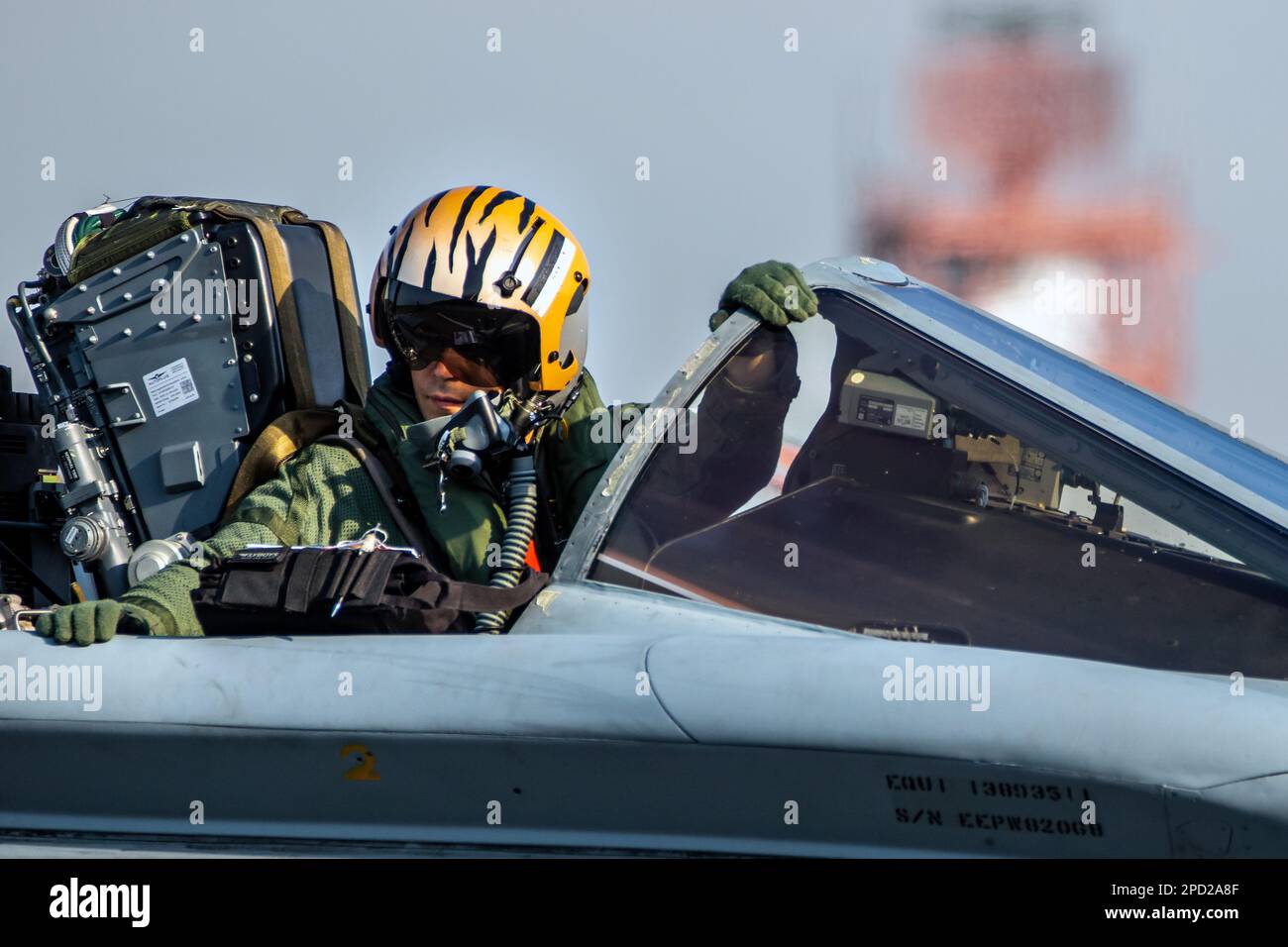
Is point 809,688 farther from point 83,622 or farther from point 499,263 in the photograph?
point 499,263

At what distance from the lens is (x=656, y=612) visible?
1906 mm

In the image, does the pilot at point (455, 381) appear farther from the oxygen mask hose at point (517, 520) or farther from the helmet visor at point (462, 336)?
the oxygen mask hose at point (517, 520)

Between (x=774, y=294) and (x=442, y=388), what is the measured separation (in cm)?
79

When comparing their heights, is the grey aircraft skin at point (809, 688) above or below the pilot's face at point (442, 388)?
below

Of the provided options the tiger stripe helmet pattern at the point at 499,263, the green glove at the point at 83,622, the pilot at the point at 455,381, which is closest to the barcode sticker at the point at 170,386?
the pilot at the point at 455,381

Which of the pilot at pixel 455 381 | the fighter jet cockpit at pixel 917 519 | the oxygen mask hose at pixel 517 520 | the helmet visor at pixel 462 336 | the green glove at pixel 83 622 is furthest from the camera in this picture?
the helmet visor at pixel 462 336

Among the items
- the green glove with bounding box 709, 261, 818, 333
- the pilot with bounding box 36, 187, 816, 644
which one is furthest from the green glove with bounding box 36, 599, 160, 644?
the green glove with bounding box 709, 261, 818, 333

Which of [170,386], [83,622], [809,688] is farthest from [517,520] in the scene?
[170,386]

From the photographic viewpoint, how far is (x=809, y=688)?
162 cm

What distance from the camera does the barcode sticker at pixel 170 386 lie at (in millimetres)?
2979

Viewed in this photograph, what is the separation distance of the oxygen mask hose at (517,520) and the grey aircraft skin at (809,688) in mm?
216

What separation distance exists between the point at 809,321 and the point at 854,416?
6.8 inches

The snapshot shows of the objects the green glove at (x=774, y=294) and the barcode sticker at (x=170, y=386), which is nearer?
the green glove at (x=774, y=294)
